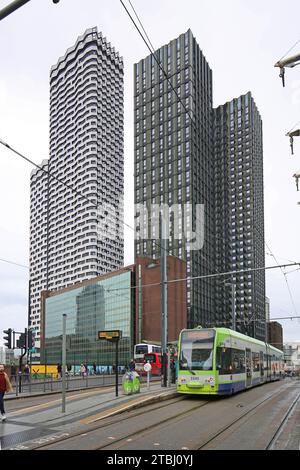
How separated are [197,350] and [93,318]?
98.4m

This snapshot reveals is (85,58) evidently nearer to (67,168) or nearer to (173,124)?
(67,168)

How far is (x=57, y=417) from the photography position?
1579 centimetres

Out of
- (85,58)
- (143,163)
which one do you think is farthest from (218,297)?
(85,58)

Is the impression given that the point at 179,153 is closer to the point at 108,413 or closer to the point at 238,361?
the point at 238,361

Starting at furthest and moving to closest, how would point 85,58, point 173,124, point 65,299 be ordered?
point 85,58, point 173,124, point 65,299

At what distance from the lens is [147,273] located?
101 m

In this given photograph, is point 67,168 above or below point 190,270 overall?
above

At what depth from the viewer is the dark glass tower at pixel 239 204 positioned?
156625 millimetres

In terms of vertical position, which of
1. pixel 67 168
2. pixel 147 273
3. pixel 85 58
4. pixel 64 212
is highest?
pixel 85 58

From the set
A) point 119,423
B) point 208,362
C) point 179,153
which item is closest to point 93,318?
point 179,153

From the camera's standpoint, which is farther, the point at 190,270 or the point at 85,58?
the point at 85,58

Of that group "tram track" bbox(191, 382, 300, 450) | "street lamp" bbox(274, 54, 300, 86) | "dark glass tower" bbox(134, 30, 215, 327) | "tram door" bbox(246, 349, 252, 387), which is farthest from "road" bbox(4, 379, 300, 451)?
"dark glass tower" bbox(134, 30, 215, 327)
